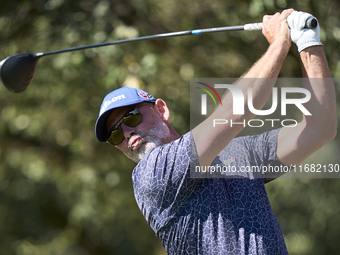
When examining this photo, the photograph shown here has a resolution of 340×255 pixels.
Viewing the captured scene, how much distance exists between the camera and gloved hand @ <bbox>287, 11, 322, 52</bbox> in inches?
89.1

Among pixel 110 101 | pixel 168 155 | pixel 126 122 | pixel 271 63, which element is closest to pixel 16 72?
pixel 110 101

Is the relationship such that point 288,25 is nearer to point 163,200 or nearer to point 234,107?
point 234,107

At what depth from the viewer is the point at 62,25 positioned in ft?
21.2

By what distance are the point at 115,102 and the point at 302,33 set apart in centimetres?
102

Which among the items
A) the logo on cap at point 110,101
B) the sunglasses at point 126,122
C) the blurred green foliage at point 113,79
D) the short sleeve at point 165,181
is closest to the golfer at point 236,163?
the short sleeve at point 165,181

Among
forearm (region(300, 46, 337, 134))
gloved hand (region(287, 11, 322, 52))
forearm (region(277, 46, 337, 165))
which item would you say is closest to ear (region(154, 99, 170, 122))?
forearm (region(277, 46, 337, 165))

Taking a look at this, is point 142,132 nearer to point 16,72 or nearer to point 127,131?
point 127,131

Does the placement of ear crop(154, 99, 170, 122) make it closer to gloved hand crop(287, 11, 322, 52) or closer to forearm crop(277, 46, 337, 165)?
forearm crop(277, 46, 337, 165)

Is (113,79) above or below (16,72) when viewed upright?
above

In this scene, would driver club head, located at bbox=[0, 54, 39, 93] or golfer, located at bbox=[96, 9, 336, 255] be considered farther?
driver club head, located at bbox=[0, 54, 39, 93]

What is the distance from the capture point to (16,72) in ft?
11.5

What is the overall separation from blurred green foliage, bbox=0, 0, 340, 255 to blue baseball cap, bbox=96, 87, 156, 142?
2.67 meters

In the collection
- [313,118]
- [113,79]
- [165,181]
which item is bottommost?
[165,181]

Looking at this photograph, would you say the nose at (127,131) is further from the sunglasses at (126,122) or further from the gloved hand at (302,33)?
the gloved hand at (302,33)
